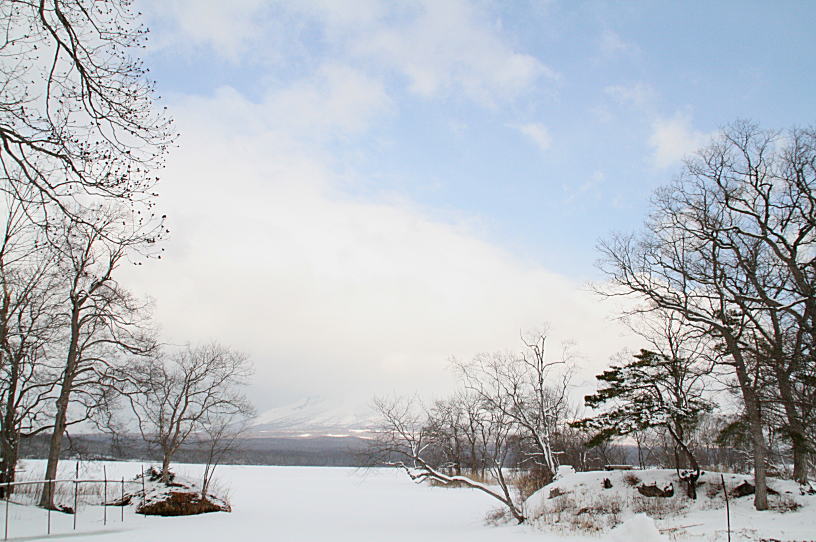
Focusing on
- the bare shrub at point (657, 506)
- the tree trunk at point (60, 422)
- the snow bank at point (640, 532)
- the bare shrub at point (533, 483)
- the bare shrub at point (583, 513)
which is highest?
the tree trunk at point (60, 422)

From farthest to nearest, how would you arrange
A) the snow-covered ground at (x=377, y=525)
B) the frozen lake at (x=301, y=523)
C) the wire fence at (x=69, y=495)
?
the wire fence at (x=69, y=495), the frozen lake at (x=301, y=523), the snow-covered ground at (x=377, y=525)

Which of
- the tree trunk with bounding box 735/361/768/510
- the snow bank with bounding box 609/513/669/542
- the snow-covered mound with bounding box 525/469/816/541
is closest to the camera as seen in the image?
the snow bank with bounding box 609/513/669/542

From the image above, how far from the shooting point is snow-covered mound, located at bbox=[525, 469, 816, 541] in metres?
14.8

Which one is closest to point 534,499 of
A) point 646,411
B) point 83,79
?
point 646,411

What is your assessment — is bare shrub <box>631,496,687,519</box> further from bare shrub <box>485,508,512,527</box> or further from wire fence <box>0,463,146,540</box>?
wire fence <box>0,463,146,540</box>

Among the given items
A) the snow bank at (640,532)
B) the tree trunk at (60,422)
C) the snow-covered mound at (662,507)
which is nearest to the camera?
the snow bank at (640,532)

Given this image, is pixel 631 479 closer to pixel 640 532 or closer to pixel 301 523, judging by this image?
pixel 640 532

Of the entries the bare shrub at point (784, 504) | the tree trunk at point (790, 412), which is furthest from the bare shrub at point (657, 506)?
the tree trunk at point (790, 412)

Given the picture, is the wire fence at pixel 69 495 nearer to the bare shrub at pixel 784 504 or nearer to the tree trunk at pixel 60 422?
the tree trunk at pixel 60 422

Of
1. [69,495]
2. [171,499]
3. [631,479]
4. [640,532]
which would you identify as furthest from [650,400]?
[69,495]

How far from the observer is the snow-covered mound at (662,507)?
1475cm

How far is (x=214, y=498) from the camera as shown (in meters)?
27.1

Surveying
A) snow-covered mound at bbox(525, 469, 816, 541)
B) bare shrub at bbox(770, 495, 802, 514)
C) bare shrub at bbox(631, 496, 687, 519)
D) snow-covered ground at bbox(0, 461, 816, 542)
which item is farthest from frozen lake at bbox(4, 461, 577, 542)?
bare shrub at bbox(770, 495, 802, 514)

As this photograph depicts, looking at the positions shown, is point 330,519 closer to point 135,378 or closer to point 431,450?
point 135,378
